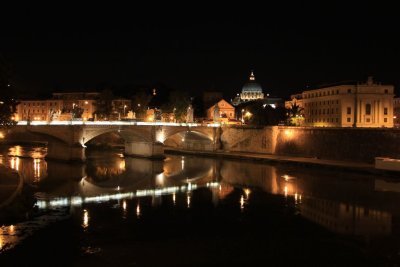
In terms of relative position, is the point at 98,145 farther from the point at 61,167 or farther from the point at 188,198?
the point at 188,198

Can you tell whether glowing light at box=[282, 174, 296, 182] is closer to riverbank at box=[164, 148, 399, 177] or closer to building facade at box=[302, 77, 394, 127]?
riverbank at box=[164, 148, 399, 177]

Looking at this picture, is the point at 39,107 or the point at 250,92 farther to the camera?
the point at 250,92

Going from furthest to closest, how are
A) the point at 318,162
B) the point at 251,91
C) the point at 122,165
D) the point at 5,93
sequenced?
the point at 251,91 → the point at 122,165 → the point at 318,162 → the point at 5,93

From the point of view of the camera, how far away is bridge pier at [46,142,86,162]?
168ft

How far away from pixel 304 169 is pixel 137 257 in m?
31.3

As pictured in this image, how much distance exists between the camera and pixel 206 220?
2614 centimetres

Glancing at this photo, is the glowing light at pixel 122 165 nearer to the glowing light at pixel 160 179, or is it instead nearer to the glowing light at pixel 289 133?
the glowing light at pixel 160 179

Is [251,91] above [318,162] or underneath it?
above

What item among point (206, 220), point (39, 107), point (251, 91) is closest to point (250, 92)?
point (251, 91)

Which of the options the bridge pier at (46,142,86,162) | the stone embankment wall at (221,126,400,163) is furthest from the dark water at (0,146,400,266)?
the stone embankment wall at (221,126,400,163)

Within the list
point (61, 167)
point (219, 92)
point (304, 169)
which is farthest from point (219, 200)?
point (219, 92)

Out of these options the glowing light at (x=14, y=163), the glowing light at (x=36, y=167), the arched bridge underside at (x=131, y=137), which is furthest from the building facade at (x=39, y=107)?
the glowing light at (x=36, y=167)

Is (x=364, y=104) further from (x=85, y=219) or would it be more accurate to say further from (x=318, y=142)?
(x=85, y=219)

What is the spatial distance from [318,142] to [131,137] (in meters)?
23.3
